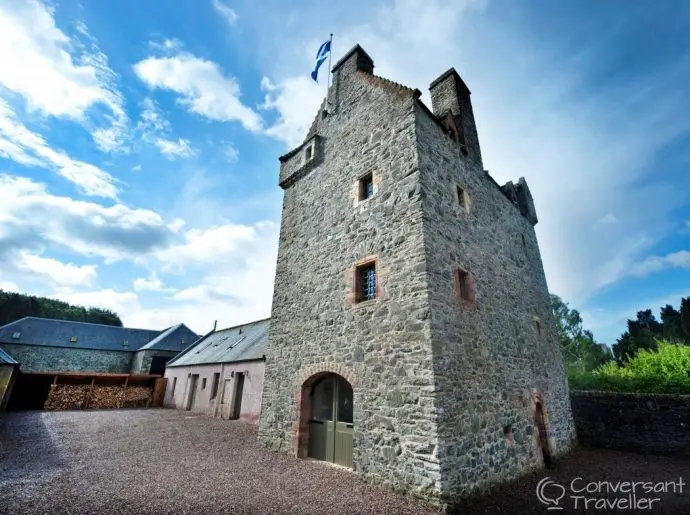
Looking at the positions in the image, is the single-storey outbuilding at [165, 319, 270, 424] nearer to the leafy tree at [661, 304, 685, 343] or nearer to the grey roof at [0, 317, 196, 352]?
the grey roof at [0, 317, 196, 352]

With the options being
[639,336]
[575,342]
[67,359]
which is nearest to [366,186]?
[575,342]

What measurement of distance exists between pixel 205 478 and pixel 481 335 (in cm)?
686

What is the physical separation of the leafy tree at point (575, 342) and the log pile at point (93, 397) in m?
33.7

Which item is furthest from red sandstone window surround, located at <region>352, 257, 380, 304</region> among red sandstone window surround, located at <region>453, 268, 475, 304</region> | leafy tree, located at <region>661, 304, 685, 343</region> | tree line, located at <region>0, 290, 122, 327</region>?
tree line, located at <region>0, 290, 122, 327</region>

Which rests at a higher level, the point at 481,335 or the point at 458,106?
the point at 458,106

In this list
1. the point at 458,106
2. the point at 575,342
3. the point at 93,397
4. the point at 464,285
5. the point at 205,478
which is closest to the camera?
the point at 205,478

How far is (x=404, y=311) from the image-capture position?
6703mm

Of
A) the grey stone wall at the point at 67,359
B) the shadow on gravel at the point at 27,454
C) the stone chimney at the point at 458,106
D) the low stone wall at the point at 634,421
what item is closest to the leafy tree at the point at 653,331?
the low stone wall at the point at 634,421

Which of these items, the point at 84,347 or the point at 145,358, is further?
the point at 84,347

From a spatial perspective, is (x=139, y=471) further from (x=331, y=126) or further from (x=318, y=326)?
(x=331, y=126)

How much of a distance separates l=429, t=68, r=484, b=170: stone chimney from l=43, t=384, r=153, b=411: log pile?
24397 millimetres


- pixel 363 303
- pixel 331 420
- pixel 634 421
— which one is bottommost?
pixel 634 421

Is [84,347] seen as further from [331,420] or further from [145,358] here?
[331,420]

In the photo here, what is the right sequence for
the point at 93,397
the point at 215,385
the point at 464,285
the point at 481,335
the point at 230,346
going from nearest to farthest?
the point at 481,335, the point at 464,285, the point at 215,385, the point at 93,397, the point at 230,346
